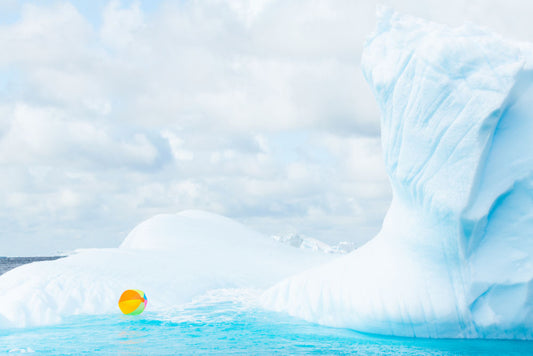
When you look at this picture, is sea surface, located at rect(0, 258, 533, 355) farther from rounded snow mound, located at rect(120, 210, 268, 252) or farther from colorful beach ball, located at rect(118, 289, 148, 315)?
rounded snow mound, located at rect(120, 210, 268, 252)

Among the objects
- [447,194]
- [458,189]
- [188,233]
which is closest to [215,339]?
[447,194]

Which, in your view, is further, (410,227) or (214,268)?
(214,268)

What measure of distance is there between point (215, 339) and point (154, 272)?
7406mm

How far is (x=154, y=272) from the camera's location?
19.9m

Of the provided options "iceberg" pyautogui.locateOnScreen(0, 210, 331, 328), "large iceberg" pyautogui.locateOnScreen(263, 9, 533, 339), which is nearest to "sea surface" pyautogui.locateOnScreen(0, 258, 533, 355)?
"large iceberg" pyautogui.locateOnScreen(263, 9, 533, 339)

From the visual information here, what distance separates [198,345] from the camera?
12414 mm

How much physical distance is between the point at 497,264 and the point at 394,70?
5.39m

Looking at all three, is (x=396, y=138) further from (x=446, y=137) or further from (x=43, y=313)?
(x=43, y=313)

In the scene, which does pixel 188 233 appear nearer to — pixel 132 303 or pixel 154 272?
pixel 154 272

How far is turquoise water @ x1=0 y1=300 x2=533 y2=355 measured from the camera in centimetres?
1186

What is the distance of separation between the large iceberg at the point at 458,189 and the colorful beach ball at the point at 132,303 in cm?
649

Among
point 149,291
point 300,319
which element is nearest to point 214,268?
point 149,291

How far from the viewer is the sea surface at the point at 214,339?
A: 38.8 ft

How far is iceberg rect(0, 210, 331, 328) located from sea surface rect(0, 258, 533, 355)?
0.95 m
